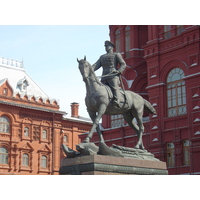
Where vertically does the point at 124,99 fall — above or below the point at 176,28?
below

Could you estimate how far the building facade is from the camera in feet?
157

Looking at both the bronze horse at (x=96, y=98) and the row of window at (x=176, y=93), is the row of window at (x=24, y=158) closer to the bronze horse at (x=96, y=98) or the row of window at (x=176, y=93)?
the row of window at (x=176, y=93)

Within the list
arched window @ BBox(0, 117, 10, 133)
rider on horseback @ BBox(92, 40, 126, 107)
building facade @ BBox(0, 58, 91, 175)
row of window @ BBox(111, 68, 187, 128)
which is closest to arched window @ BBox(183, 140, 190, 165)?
row of window @ BBox(111, 68, 187, 128)

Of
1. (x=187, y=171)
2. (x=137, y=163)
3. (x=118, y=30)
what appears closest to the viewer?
(x=137, y=163)

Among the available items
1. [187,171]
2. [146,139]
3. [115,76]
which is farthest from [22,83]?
[115,76]

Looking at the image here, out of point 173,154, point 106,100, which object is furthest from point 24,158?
point 106,100

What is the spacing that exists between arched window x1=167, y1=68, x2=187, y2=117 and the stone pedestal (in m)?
20.1

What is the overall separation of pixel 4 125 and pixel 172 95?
65.4 feet

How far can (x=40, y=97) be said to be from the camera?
51.4m

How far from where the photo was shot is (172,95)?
35.3 metres

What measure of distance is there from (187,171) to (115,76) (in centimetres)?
1906

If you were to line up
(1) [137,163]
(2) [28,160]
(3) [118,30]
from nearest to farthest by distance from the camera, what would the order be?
(1) [137,163] → (3) [118,30] → (2) [28,160]

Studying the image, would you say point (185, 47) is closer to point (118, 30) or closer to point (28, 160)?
point (118, 30)

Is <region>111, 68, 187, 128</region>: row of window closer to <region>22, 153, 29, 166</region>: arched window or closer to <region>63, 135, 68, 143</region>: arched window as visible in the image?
<region>22, 153, 29, 166</region>: arched window
